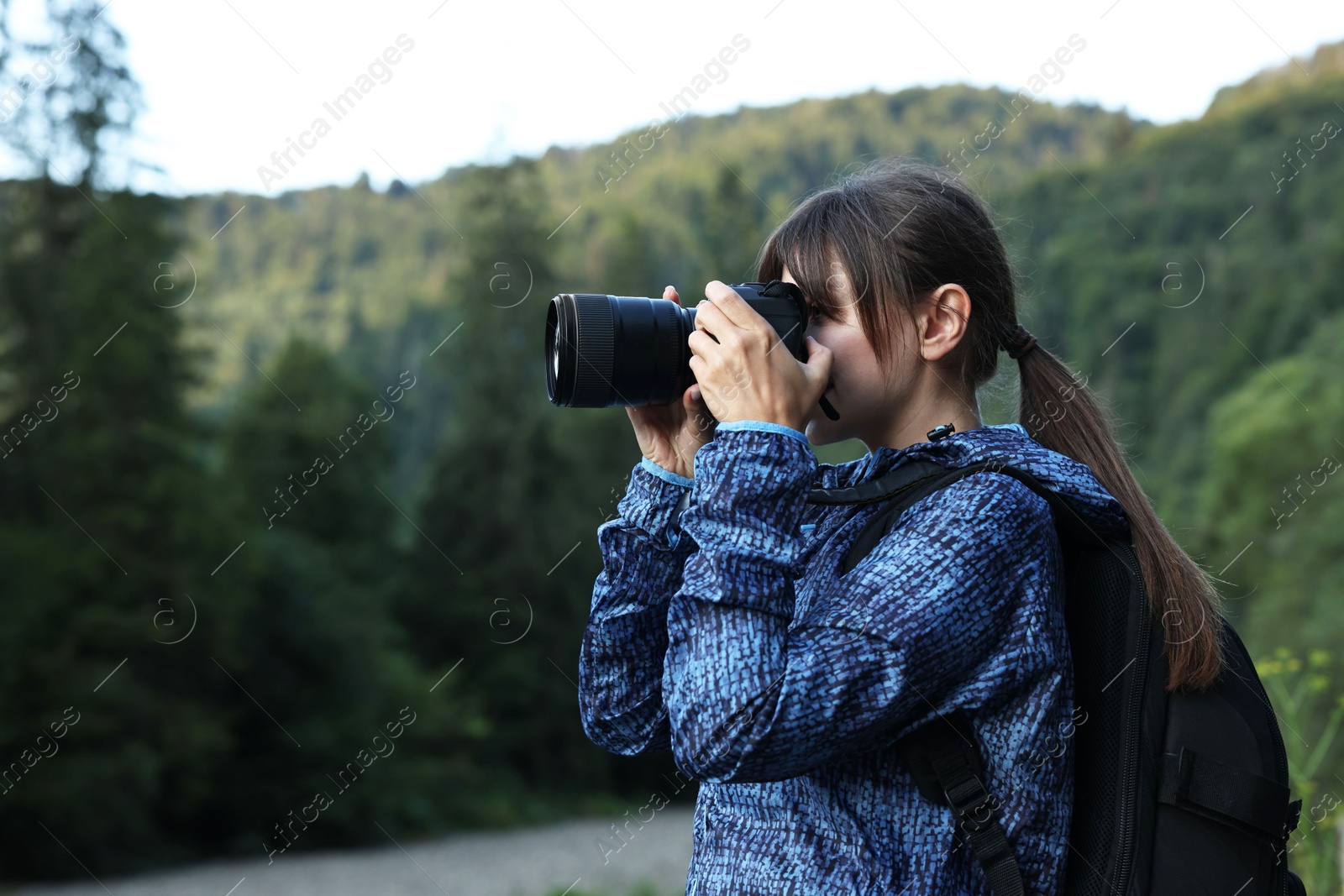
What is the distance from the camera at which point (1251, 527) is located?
65.9 feet

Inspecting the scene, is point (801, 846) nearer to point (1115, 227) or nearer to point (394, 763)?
point (394, 763)

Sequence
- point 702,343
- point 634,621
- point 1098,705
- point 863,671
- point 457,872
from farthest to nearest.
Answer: point 457,872
point 634,621
point 702,343
point 1098,705
point 863,671

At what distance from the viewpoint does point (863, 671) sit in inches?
41.5

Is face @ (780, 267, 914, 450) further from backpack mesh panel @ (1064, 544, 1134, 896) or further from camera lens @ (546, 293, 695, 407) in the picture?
backpack mesh panel @ (1064, 544, 1134, 896)

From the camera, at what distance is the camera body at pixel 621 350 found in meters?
1.39

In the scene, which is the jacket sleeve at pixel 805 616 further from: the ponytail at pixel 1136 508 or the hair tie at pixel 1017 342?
the hair tie at pixel 1017 342

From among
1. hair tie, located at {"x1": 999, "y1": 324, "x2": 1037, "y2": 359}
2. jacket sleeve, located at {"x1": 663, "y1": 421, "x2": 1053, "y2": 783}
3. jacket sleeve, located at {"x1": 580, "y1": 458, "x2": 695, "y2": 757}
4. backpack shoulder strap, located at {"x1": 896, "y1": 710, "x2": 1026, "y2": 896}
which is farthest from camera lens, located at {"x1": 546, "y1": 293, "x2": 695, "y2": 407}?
backpack shoulder strap, located at {"x1": 896, "y1": 710, "x2": 1026, "y2": 896}

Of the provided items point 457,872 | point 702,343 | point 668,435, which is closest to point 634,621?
point 668,435

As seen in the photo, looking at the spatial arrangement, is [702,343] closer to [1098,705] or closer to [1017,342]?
[1017,342]

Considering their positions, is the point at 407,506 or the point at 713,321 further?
the point at 407,506

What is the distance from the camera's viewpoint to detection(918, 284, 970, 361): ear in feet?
4.41

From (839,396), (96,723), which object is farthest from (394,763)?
(839,396)

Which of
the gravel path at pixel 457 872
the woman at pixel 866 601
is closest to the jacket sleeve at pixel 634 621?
the woman at pixel 866 601

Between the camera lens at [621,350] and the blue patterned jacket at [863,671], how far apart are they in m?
0.25
